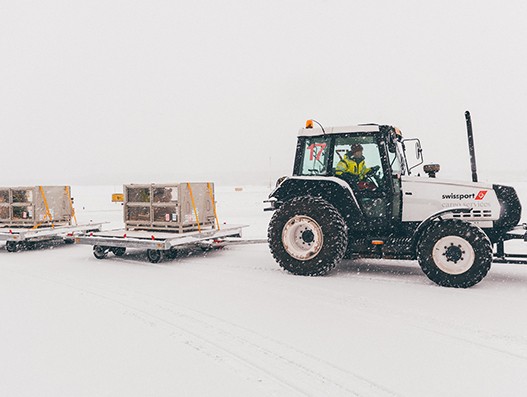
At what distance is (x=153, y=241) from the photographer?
26.5ft

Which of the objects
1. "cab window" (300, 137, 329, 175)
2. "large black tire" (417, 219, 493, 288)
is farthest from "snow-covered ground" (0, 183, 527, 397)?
"cab window" (300, 137, 329, 175)

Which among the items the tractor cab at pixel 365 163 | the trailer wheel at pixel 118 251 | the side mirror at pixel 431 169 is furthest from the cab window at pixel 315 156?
the trailer wheel at pixel 118 251

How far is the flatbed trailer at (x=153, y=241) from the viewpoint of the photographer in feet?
26.6

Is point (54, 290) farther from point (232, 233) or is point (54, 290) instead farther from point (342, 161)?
point (342, 161)

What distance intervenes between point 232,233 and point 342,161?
3.48 m

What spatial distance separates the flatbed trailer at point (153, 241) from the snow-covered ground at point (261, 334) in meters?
0.93

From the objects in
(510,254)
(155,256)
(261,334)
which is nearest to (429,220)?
(510,254)

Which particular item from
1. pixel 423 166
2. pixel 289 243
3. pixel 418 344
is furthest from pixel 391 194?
pixel 418 344

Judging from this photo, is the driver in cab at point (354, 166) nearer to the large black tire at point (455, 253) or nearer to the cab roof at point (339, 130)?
the cab roof at point (339, 130)

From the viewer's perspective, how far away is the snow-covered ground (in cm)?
335

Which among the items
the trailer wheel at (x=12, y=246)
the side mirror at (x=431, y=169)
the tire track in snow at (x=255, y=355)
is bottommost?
the tire track in snow at (x=255, y=355)

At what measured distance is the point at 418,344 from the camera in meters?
4.04

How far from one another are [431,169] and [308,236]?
2169mm

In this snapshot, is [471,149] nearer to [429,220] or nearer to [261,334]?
[429,220]
